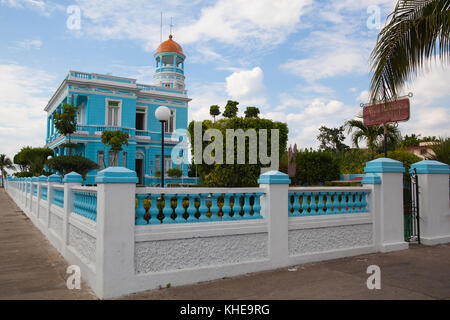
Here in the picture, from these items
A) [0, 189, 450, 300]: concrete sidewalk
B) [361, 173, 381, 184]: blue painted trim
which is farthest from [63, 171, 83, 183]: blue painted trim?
[361, 173, 381, 184]: blue painted trim

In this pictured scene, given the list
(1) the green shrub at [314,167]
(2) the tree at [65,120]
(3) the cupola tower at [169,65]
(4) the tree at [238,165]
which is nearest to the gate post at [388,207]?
(4) the tree at [238,165]

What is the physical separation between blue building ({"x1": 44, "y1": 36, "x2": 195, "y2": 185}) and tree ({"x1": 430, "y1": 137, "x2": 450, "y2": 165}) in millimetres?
22231

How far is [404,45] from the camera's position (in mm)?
5645

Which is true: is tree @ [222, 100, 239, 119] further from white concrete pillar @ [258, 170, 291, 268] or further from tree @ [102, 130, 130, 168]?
white concrete pillar @ [258, 170, 291, 268]

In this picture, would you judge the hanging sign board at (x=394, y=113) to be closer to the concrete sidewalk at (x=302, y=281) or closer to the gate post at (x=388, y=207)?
the gate post at (x=388, y=207)

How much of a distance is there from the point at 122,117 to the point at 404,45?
83.2 ft

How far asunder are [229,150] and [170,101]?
18.9 m

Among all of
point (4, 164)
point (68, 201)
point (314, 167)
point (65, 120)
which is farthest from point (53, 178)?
point (4, 164)

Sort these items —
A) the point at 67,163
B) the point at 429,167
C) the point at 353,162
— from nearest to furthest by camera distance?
the point at 429,167 → the point at 67,163 → the point at 353,162

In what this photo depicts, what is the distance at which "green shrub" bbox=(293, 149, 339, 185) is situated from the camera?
626 inches

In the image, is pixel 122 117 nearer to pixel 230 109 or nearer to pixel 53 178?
pixel 230 109

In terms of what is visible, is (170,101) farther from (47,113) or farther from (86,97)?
(47,113)

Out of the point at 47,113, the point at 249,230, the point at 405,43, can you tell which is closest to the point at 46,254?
the point at 249,230

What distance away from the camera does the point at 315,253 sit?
572 cm
